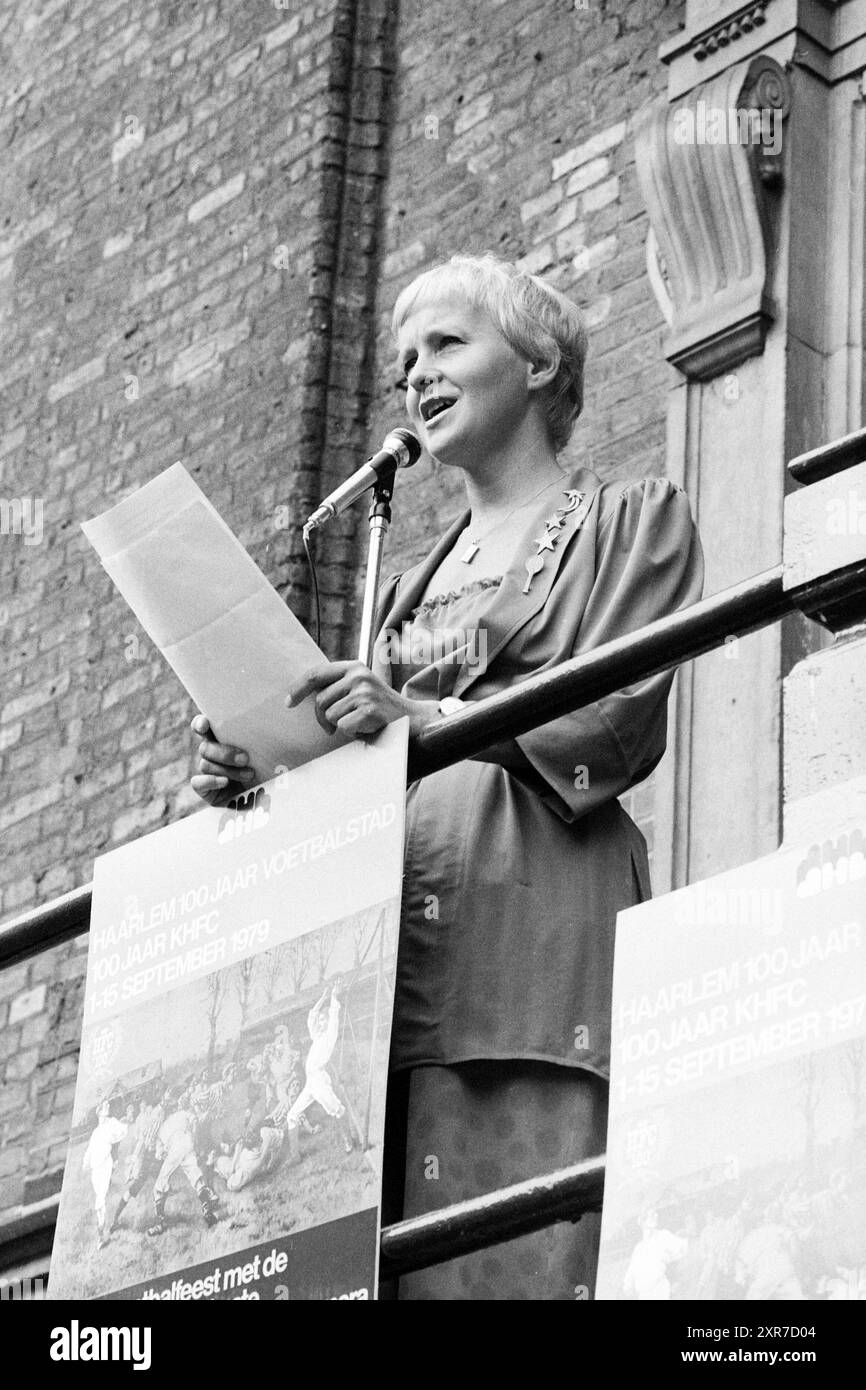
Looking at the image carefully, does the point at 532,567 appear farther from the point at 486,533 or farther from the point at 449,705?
the point at 449,705

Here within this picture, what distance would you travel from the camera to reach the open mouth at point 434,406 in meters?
3.65

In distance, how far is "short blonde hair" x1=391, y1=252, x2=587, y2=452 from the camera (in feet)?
12.2

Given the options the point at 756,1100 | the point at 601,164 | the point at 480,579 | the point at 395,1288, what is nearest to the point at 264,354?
the point at 601,164

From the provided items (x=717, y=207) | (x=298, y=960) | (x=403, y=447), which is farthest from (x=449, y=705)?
(x=717, y=207)

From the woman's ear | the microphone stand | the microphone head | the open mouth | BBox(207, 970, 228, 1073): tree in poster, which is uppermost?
the woman's ear

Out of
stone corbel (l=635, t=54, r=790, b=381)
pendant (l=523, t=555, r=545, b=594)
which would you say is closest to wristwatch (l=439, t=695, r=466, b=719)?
pendant (l=523, t=555, r=545, b=594)

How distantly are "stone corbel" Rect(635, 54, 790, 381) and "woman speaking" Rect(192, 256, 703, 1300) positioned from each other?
71.2 inches

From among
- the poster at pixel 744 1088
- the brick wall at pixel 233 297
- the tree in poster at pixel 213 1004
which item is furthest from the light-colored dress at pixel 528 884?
the brick wall at pixel 233 297

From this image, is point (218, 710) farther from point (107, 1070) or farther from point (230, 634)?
point (107, 1070)

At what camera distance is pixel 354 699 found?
321 cm

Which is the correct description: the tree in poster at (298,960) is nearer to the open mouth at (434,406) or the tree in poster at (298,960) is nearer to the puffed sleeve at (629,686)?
the puffed sleeve at (629,686)

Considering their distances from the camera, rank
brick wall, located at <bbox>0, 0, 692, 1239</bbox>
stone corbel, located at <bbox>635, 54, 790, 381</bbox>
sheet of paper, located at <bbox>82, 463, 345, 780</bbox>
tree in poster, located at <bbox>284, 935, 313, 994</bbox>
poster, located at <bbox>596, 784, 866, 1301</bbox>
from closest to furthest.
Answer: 1. poster, located at <bbox>596, 784, 866, 1301</bbox>
2. tree in poster, located at <bbox>284, 935, 313, 994</bbox>
3. sheet of paper, located at <bbox>82, 463, 345, 780</bbox>
4. stone corbel, located at <bbox>635, 54, 790, 381</bbox>
5. brick wall, located at <bbox>0, 0, 692, 1239</bbox>

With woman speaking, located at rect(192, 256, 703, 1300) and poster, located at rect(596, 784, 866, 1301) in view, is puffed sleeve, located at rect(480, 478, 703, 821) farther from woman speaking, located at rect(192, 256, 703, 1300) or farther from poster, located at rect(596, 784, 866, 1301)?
poster, located at rect(596, 784, 866, 1301)

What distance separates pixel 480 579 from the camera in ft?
11.9
